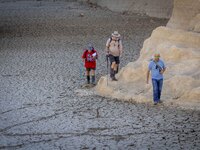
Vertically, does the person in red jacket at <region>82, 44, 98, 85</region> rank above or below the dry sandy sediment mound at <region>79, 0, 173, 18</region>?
above

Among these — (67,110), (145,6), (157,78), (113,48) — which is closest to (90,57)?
(113,48)

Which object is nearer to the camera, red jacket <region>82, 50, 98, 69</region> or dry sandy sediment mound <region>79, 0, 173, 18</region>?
red jacket <region>82, 50, 98, 69</region>

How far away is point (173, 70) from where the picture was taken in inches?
487

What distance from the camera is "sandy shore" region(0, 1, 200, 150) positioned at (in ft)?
29.8

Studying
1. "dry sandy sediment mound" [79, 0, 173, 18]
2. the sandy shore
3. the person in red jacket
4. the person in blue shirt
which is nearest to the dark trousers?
the person in blue shirt

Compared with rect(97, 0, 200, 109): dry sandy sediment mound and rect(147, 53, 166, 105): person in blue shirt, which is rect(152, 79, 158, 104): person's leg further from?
rect(97, 0, 200, 109): dry sandy sediment mound

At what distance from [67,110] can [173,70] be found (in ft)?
9.89

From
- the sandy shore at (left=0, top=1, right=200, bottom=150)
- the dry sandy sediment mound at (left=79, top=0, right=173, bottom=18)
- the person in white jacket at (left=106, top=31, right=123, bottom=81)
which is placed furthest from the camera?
the dry sandy sediment mound at (left=79, top=0, right=173, bottom=18)

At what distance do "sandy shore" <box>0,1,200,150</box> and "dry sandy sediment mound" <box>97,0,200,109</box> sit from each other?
1.47 feet

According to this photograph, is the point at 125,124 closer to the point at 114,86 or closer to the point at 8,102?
the point at 114,86

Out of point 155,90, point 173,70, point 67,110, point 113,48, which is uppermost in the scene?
point 113,48

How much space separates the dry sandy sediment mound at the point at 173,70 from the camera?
1137 cm

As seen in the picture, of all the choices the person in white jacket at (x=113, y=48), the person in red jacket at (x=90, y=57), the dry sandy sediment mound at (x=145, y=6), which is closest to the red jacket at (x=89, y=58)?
the person in red jacket at (x=90, y=57)

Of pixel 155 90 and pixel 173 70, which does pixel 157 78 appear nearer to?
pixel 155 90
